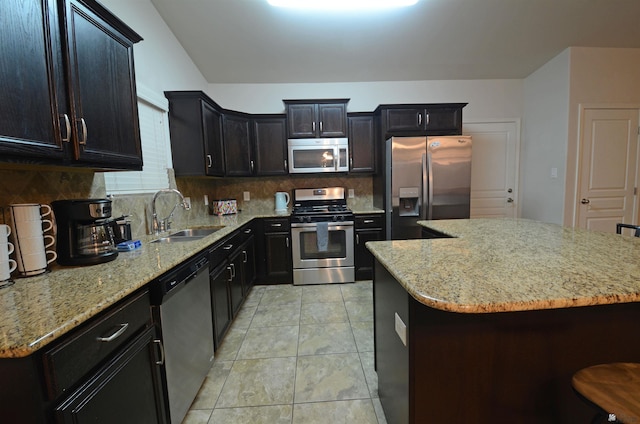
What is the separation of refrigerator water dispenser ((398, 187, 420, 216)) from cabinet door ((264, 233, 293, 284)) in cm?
142

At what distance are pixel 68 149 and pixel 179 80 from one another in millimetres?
1946

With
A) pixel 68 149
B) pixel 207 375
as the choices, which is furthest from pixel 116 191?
pixel 207 375

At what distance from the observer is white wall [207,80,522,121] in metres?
3.56

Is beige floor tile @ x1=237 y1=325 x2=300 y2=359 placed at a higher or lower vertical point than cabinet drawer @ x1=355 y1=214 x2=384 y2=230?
lower

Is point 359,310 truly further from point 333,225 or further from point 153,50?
point 153,50

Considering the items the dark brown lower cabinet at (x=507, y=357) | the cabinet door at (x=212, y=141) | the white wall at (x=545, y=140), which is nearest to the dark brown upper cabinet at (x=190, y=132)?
the cabinet door at (x=212, y=141)

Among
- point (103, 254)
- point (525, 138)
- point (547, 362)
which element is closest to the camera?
point (547, 362)

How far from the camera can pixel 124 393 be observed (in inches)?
36.8

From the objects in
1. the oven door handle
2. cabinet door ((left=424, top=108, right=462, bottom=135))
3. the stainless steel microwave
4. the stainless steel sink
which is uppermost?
cabinet door ((left=424, top=108, right=462, bottom=135))

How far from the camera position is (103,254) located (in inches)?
50.7

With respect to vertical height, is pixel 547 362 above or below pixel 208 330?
above

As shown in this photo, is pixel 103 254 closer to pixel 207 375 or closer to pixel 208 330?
pixel 208 330

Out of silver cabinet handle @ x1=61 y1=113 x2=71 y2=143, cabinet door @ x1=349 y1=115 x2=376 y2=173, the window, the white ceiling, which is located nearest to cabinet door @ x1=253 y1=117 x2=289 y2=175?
the white ceiling

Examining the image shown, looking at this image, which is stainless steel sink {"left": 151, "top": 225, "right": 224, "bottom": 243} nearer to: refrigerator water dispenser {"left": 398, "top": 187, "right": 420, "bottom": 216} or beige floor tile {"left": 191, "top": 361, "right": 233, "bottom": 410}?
beige floor tile {"left": 191, "top": 361, "right": 233, "bottom": 410}
